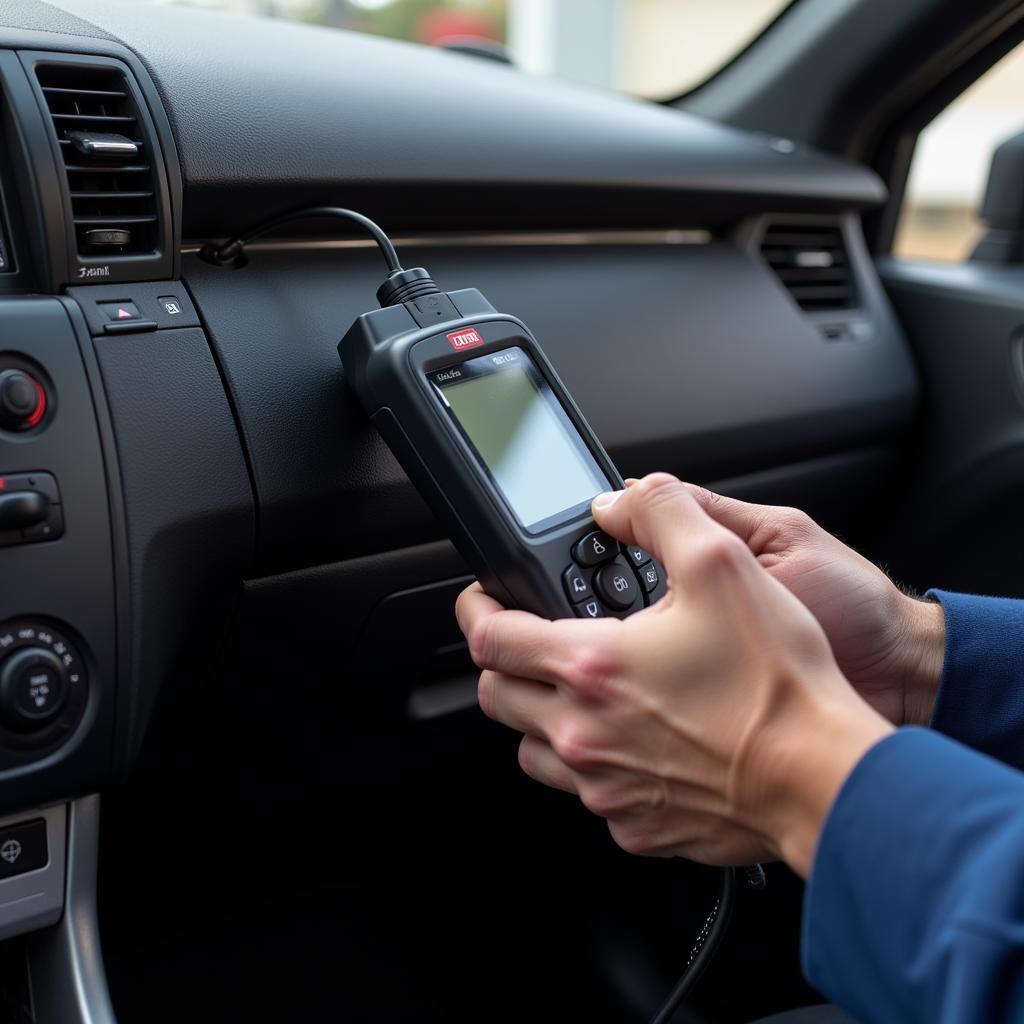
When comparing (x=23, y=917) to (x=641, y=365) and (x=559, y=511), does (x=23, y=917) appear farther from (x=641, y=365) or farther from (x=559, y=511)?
(x=641, y=365)

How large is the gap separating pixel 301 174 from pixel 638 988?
0.93 m

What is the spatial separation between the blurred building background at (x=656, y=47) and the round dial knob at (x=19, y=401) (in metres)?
0.53

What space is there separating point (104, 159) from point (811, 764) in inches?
23.3

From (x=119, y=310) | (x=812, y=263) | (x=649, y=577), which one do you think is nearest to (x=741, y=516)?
(x=649, y=577)

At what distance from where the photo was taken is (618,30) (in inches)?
95.7

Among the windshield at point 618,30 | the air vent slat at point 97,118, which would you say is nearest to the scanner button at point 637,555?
the air vent slat at point 97,118

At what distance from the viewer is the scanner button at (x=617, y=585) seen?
2.32ft

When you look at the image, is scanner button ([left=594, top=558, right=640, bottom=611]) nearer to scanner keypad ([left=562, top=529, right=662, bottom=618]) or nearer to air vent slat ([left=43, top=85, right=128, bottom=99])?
scanner keypad ([left=562, top=529, right=662, bottom=618])

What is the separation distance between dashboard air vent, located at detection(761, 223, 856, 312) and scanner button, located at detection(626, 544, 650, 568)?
75 cm

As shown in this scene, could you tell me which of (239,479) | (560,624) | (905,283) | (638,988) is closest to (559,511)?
(560,624)

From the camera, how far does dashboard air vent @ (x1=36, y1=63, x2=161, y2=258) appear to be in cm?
76

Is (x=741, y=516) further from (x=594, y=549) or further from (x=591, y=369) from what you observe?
(x=591, y=369)

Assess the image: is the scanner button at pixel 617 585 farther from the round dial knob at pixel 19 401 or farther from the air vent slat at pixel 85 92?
the air vent slat at pixel 85 92

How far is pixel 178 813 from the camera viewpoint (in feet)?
3.29
